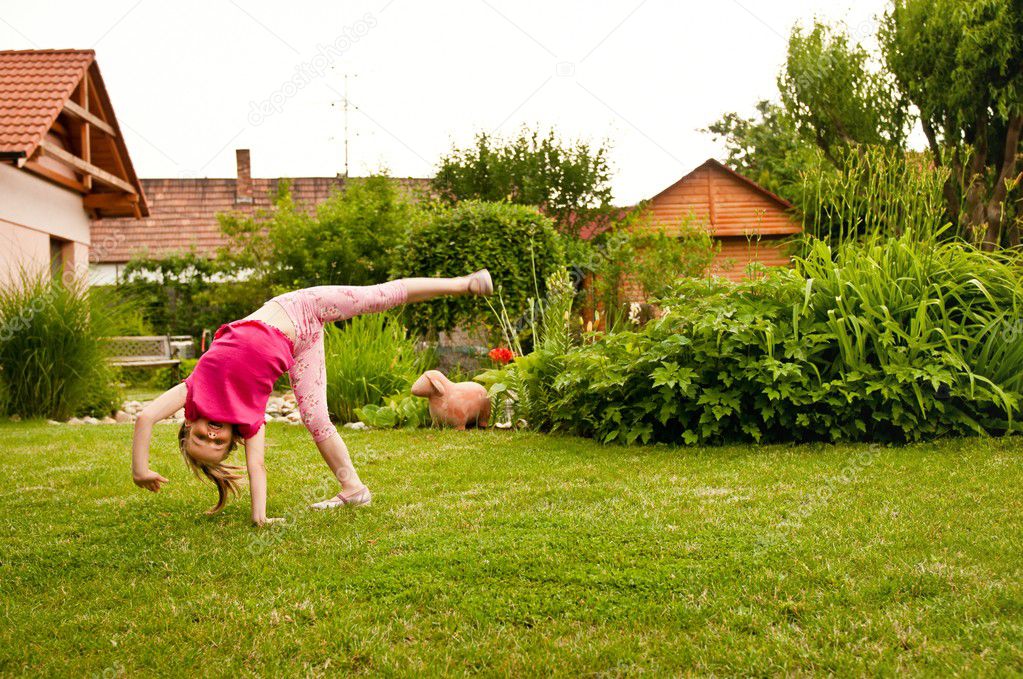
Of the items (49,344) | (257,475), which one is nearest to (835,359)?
(257,475)

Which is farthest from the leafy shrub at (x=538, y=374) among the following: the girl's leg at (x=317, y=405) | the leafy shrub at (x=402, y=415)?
the girl's leg at (x=317, y=405)

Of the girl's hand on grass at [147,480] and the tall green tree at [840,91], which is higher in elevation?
the tall green tree at [840,91]

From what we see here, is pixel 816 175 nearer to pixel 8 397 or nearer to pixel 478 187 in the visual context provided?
pixel 8 397

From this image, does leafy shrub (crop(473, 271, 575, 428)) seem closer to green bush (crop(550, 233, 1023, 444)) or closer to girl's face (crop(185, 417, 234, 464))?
green bush (crop(550, 233, 1023, 444))

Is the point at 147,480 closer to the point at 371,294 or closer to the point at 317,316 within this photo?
the point at 317,316

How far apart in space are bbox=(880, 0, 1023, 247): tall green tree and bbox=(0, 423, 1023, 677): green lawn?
12351 mm

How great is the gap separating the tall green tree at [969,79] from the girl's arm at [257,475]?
1402cm

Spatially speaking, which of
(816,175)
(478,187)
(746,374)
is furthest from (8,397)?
(478,187)

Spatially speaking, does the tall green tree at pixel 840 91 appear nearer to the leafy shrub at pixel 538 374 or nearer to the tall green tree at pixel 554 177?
the tall green tree at pixel 554 177

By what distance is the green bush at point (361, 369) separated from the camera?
8.70 meters

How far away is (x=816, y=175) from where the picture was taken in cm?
649

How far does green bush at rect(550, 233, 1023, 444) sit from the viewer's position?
5.50 metres

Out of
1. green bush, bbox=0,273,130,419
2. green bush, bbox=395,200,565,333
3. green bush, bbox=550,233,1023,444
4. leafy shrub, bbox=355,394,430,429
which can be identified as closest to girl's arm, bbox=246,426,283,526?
green bush, bbox=550,233,1023,444

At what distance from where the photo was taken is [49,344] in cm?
910
